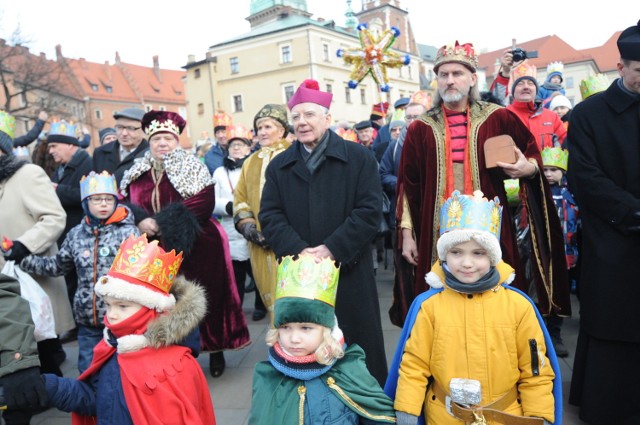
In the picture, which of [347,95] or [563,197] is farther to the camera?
[347,95]

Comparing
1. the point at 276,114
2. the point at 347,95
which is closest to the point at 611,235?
the point at 276,114

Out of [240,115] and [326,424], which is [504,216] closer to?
[326,424]

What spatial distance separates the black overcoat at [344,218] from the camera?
10.3ft

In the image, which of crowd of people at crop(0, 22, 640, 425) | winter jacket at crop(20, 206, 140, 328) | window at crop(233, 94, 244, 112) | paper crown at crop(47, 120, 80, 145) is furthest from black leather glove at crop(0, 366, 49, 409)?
window at crop(233, 94, 244, 112)

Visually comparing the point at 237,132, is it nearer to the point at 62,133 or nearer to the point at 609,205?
the point at 62,133

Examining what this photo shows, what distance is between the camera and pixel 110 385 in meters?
2.55

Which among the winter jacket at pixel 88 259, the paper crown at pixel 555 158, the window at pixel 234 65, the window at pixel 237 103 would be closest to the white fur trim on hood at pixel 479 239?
the winter jacket at pixel 88 259

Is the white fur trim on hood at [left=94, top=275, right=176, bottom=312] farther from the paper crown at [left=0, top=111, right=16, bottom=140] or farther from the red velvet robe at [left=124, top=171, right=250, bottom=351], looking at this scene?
the paper crown at [left=0, top=111, right=16, bottom=140]

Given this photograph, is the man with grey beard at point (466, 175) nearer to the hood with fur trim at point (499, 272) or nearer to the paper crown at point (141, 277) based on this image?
the hood with fur trim at point (499, 272)

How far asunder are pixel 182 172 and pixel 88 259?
37.9 inches

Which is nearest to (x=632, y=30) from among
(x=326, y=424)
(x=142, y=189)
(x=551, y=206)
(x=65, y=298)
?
(x=551, y=206)

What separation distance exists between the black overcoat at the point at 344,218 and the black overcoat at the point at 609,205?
126cm

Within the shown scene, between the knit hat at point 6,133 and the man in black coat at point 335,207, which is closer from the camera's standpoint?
the man in black coat at point 335,207

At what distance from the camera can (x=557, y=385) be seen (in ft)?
7.86
